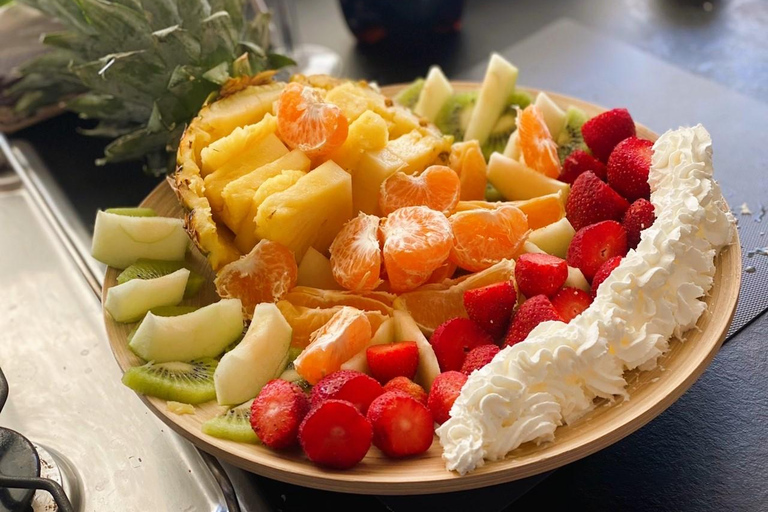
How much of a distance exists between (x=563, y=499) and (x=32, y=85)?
1.67m

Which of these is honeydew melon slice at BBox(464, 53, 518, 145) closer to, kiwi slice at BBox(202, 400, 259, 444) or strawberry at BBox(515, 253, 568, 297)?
strawberry at BBox(515, 253, 568, 297)

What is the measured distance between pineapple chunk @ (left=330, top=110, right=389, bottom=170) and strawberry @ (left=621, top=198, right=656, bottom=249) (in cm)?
47

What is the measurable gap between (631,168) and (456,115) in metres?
0.51

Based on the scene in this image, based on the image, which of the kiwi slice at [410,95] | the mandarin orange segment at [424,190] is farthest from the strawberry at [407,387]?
the kiwi slice at [410,95]

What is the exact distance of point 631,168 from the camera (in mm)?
1343

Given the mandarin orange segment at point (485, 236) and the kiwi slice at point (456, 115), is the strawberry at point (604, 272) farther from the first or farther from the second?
the kiwi slice at point (456, 115)

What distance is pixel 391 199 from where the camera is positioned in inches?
52.9

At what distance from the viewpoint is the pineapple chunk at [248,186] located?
1295 mm

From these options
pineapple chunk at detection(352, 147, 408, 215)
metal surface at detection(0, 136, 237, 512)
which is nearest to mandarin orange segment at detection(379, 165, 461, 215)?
pineapple chunk at detection(352, 147, 408, 215)

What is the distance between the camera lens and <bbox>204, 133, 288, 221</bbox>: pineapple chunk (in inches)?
52.2

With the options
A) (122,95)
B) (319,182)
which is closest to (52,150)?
(122,95)

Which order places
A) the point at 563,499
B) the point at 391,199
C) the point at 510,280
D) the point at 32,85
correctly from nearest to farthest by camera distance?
the point at 563,499 < the point at 510,280 < the point at 391,199 < the point at 32,85

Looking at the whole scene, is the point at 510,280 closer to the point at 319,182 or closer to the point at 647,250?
the point at 647,250

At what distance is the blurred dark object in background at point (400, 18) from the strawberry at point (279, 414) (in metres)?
1.58
